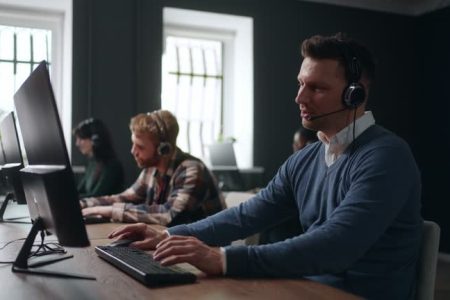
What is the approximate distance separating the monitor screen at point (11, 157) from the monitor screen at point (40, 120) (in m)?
0.69

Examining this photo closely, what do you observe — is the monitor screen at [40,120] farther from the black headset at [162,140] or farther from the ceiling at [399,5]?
the ceiling at [399,5]

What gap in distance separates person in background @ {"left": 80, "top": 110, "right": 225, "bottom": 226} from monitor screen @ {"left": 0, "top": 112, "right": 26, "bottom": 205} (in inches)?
15.0

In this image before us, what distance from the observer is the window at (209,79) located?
15.9ft

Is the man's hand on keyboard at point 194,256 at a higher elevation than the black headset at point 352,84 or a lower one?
lower

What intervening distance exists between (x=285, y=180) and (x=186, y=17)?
11.4 ft

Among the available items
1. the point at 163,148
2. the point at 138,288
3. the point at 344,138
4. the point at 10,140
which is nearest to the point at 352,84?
the point at 344,138

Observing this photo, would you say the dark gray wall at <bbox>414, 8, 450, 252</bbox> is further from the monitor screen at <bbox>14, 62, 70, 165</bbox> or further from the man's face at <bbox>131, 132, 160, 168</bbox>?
the monitor screen at <bbox>14, 62, 70, 165</bbox>

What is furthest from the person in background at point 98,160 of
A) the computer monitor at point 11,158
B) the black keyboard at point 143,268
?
the black keyboard at point 143,268

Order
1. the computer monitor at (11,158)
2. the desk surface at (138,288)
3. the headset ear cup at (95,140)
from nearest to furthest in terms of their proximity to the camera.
A: the desk surface at (138,288), the computer monitor at (11,158), the headset ear cup at (95,140)

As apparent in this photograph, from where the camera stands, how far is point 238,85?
16.4ft

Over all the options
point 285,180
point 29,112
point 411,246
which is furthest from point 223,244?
point 29,112

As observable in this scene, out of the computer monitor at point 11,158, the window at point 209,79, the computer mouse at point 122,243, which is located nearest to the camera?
the computer mouse at point 122,243

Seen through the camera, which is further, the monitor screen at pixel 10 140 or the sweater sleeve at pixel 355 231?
the monitor screen at pixel 10 140

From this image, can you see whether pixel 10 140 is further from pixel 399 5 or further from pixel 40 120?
pixel 399 5
